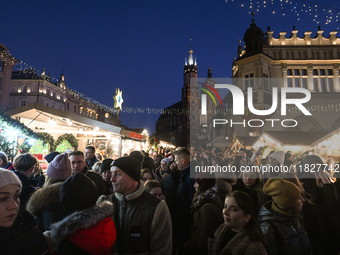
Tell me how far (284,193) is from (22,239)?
236cm

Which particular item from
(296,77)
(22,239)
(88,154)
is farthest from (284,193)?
(296,77)

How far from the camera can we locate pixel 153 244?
81.9 inches

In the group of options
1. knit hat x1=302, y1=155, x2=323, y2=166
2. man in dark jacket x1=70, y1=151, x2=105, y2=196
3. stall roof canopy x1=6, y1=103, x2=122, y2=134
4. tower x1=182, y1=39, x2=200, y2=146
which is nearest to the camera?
man in dark jacket x1=70, y1=151, x2=105, y2=196

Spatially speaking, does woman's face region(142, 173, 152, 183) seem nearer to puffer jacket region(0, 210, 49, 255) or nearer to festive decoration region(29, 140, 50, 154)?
puffer jacket region(0, 210, 49, 255)

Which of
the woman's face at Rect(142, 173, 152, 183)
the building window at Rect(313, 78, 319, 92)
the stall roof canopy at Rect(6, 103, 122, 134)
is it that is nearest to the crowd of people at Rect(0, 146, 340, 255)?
the woman's face at Rect(142, 173, 152, 183)

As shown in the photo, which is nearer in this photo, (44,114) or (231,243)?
(231,243)

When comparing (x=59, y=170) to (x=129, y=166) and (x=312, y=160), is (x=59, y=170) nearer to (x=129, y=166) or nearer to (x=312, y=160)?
(x=129, y=166)

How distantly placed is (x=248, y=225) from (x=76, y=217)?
152 cm

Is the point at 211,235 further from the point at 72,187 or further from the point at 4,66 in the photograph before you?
the point at 4,66

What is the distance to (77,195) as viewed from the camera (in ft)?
5.58

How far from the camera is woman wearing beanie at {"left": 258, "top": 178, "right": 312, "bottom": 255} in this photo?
2158mm

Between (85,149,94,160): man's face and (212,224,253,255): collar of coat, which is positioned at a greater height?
(85,149,94,160): man's face

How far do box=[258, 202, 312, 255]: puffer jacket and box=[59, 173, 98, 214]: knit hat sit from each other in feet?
5.83

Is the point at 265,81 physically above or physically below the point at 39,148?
above
